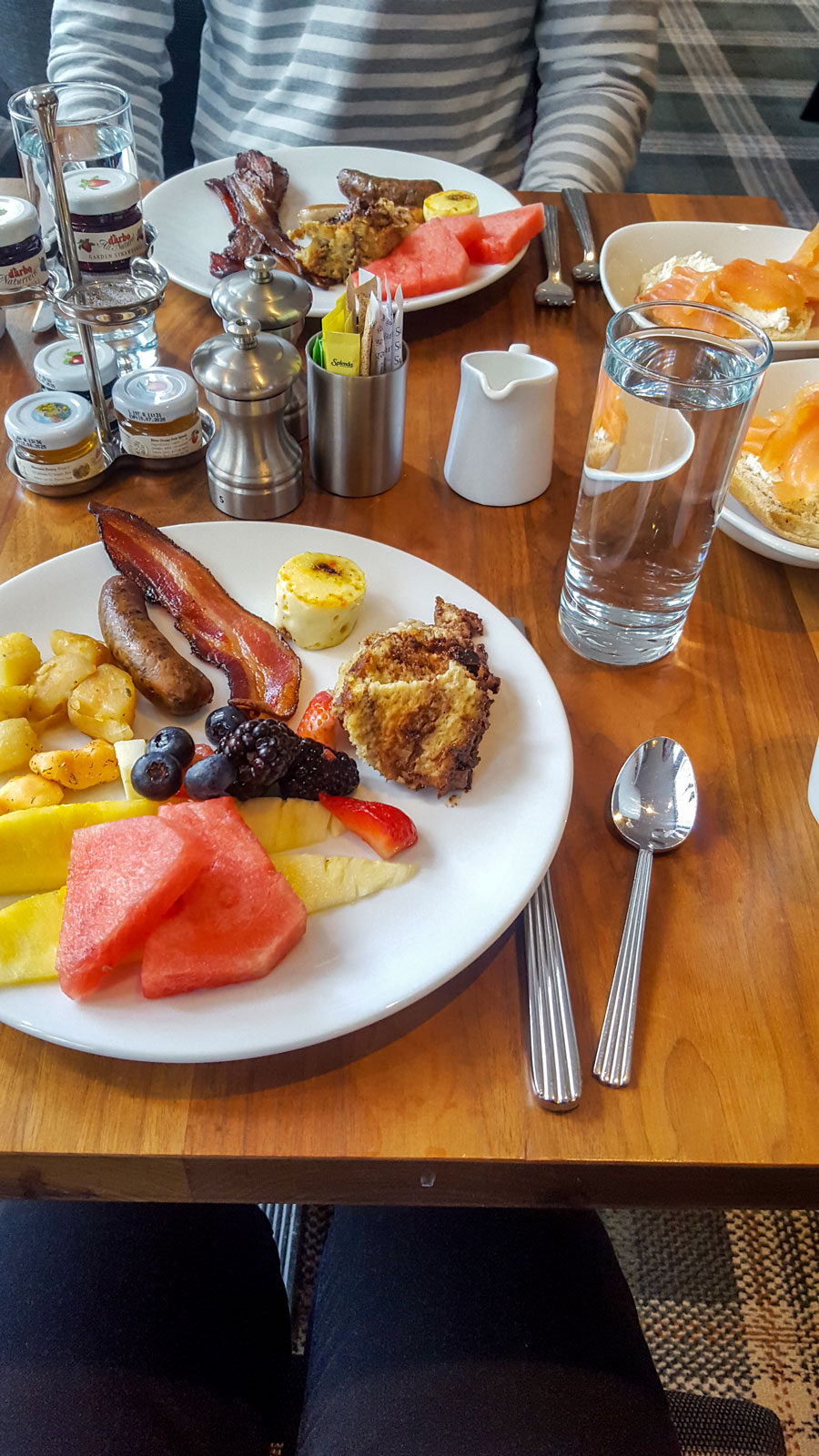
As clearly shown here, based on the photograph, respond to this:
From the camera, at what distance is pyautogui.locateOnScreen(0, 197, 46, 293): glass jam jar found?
1160 mm

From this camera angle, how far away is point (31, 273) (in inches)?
47.1

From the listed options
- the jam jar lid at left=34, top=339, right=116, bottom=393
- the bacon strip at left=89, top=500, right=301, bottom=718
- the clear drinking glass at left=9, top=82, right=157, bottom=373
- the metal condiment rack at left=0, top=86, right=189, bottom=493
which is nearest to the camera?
the bacon strip at left=89, top=500, right=301, bottom=718

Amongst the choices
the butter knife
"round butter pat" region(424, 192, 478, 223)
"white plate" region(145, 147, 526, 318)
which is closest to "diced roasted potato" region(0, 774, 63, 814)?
the butter knife

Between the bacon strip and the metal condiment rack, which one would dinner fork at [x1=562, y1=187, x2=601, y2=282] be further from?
the bacon strip

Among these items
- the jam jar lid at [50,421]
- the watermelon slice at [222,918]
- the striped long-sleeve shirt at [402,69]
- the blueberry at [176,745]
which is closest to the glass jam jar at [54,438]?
the jam jar lid at [50,421]

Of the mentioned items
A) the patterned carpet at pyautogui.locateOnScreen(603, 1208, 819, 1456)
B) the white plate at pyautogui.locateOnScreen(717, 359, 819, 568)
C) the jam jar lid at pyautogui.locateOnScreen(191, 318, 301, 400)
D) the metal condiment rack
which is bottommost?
the patterned carpet at pyautogui.locateOnScreen(603, 1208, 819, 1456)

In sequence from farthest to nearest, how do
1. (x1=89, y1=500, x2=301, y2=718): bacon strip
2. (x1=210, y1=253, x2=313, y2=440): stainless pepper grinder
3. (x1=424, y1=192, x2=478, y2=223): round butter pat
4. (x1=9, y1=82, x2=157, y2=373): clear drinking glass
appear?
(x1=424, y1=192, x2=478, y2=223): round butter pat, (x1=9, y1=82, x2=157, y2=373): clear drinking glass, (x1=210, y1=253, x2=313, y2=440): stainless pepper grinder, (x1=89, y1=500, x2=301, y2=718): bacon strip

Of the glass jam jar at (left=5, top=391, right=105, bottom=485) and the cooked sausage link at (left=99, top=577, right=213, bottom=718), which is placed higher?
the glass jam jar at (left=5, top=391, right=105, bottom=485)

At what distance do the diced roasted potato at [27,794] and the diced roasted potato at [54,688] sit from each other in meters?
0.09

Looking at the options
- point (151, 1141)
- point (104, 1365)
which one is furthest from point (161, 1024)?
point (104, 1365)

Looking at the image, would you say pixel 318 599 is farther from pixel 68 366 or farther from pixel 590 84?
pixel 590 84

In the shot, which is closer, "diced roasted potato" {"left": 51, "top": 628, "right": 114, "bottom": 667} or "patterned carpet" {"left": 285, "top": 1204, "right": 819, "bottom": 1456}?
"diced roasted potato" {"left": 51, "top": 628, "right": 114, "bottom": 667}

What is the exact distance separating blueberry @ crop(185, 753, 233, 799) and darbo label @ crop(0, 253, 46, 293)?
0.75 meters

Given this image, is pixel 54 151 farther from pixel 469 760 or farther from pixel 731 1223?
pixel 731 1223
